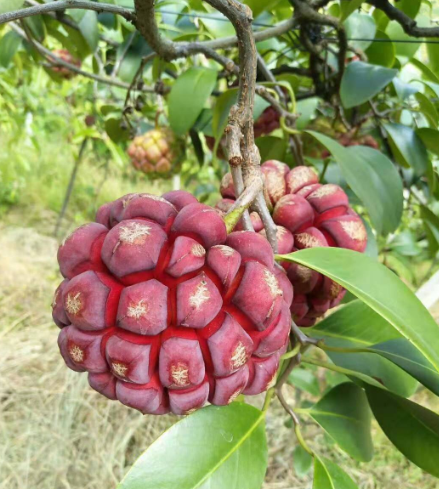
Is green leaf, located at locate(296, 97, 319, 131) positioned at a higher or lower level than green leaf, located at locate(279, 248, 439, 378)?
lower

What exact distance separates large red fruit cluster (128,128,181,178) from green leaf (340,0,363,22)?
0.65 meters

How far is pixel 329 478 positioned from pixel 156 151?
1002 millimetres

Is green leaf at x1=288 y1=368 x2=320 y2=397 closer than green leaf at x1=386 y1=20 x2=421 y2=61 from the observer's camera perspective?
No

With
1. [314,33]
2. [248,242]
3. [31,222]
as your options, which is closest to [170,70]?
[314,33]

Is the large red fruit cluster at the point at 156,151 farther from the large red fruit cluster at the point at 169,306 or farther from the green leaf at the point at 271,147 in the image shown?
the large red fruit cluster at the point at 169,306

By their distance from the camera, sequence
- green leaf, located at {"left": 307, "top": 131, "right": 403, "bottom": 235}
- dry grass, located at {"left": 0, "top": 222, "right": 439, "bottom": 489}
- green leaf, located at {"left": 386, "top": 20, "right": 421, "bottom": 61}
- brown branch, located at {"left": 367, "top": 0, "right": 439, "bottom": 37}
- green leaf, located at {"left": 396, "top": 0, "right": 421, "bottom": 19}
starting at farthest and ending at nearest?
dry grass, located at {"left": 0, "top": 222, "right": 439, "bottom": 489} < green leaf, located at {"left": 386, "top": 20, "right": 421, "bottom": 61} < green leaf, located at {"left": 396, "top": 0, "right": 421, "bottom": 19} < brown branch, located at {"left": 367, "top": 0, "right": 439, "bottom": 37} < green leaf, located at {"left": 307, "top": 131, "right": 403, "bottom": 235}

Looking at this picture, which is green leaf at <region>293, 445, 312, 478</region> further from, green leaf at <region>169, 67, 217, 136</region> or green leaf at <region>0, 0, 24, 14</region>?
green leaf at <region>0, 0, 24, 14</region>

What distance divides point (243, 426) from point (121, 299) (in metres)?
0.25

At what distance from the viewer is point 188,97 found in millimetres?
927

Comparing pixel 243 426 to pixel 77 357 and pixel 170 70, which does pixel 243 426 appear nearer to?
pixel 77 357

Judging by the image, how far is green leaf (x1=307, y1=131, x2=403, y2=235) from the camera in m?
0.68

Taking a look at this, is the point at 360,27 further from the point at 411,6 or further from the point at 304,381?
the point at 304,381

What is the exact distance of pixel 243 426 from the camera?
21.7 inches

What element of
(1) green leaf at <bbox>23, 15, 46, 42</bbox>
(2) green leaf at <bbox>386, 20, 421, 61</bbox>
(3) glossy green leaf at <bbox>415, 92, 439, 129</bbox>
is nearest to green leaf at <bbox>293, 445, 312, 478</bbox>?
(3) glossy green leaf at <bbox>415, 92, 439, 129</bbox>
